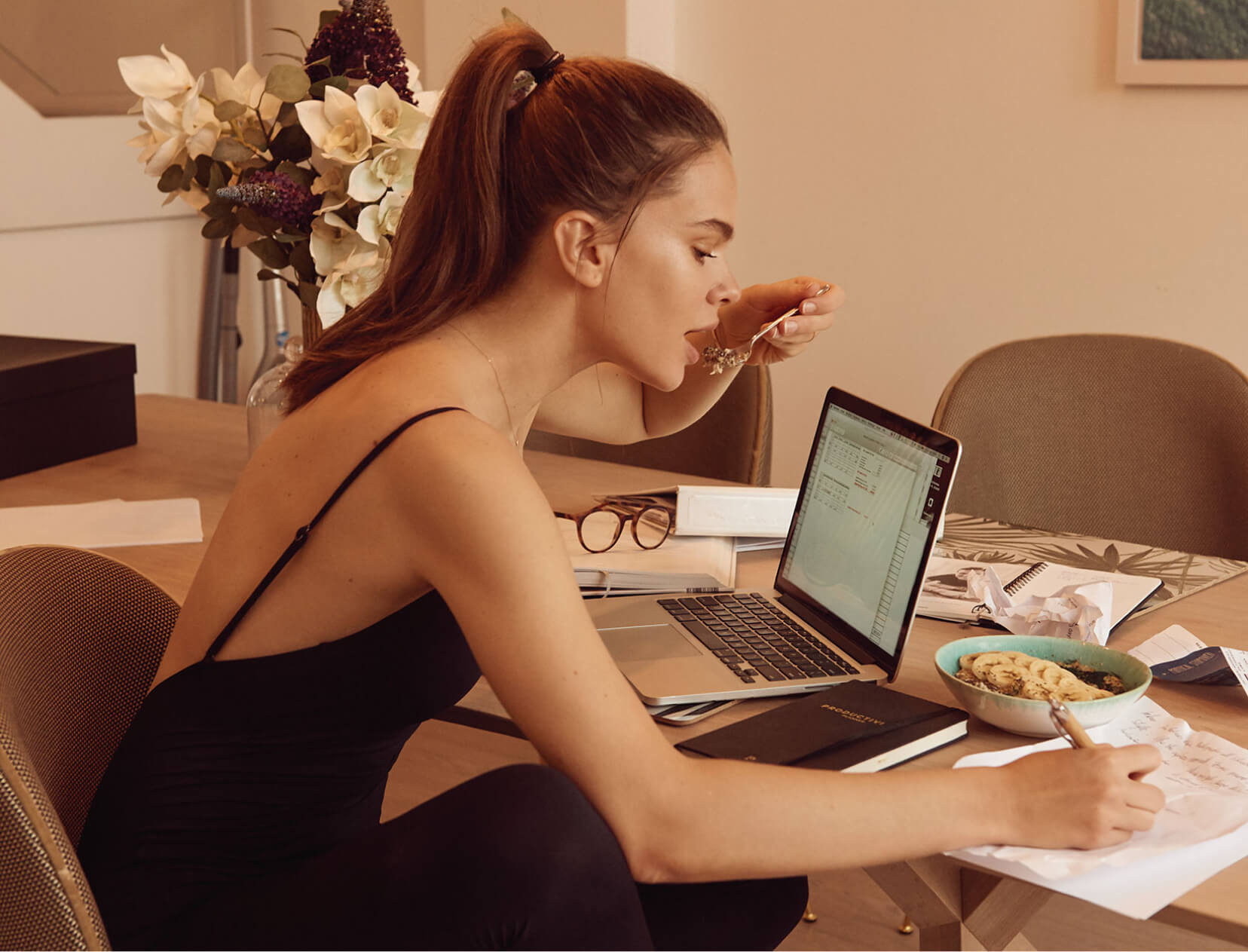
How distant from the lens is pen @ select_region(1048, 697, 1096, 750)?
1.02 m

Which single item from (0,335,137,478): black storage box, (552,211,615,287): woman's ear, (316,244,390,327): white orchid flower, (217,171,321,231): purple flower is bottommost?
(0,335,137,478): black storage box

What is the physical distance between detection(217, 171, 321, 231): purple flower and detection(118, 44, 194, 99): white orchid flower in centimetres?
16

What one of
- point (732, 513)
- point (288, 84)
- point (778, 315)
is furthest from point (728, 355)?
point (288, 84)

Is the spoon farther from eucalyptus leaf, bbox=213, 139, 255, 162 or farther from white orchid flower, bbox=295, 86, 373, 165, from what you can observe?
eucalyptus leaf, bbox=213, 139, 255, 162

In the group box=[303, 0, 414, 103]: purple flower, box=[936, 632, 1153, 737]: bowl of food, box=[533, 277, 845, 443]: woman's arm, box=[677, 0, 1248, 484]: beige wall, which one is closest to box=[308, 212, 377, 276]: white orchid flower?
box=[303, 0, 414, 103]: purple flower

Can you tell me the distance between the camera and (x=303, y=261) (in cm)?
177

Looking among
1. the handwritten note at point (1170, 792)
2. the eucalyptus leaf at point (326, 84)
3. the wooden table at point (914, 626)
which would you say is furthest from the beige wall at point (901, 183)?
the handwritten note at point (1170, 792)

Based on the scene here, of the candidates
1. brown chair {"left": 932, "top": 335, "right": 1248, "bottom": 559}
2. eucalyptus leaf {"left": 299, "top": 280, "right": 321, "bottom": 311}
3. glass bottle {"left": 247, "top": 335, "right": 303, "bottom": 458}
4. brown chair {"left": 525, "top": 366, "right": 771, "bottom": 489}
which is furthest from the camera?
brown chair {"left": 525, "top": 366, "right": 771, "bottom": 489}

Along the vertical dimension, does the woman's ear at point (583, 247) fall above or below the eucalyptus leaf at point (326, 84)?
below

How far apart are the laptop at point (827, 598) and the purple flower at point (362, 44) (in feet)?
2.59

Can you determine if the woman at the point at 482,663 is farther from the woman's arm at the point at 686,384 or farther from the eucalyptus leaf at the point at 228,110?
the eucalyptus leaf at the point at 228,110

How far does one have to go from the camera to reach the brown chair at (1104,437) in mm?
2020

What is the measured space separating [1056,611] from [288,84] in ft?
3.77

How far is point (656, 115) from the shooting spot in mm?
1231
